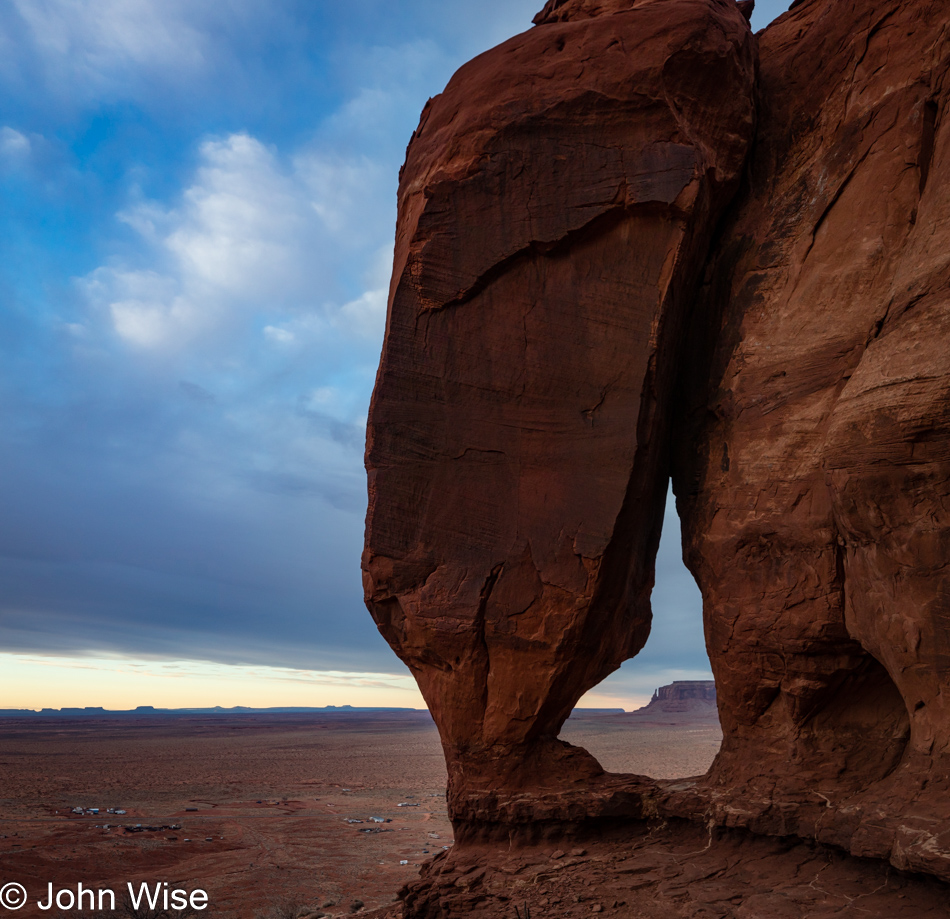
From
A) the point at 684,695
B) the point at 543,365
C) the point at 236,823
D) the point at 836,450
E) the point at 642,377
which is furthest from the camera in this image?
the point at 684,695

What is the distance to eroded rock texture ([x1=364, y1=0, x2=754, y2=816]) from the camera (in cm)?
863

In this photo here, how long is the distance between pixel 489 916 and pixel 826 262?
7.62 meters

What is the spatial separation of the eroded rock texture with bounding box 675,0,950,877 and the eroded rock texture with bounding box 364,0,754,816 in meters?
0.67

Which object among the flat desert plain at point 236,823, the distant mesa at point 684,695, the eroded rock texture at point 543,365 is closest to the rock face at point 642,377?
the eroded rock texture at point 543,365

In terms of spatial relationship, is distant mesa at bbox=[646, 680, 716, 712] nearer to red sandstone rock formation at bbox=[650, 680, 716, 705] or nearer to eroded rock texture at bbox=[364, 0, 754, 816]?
red sandstone rock formation at bbox=[650, 680, 716, 705]

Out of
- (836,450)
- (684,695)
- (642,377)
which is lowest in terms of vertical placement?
(684,695)

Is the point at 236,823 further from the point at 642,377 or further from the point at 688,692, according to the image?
the point at 688,692

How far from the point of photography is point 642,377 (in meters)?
8.55

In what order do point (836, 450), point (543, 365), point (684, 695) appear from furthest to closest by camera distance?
point (684, 695) → point (543, 365) → point (836, 450)

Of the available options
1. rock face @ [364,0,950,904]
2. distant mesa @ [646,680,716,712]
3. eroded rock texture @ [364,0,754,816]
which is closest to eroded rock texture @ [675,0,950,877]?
rock face @ [364,0,950,904]

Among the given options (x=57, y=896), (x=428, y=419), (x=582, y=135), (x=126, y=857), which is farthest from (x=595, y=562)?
(x=126, y=857)

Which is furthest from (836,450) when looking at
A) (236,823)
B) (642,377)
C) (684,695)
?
(684,695)

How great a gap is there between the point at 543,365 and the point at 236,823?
75.4ft

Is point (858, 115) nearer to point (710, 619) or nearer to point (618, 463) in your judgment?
point (618, 463)
